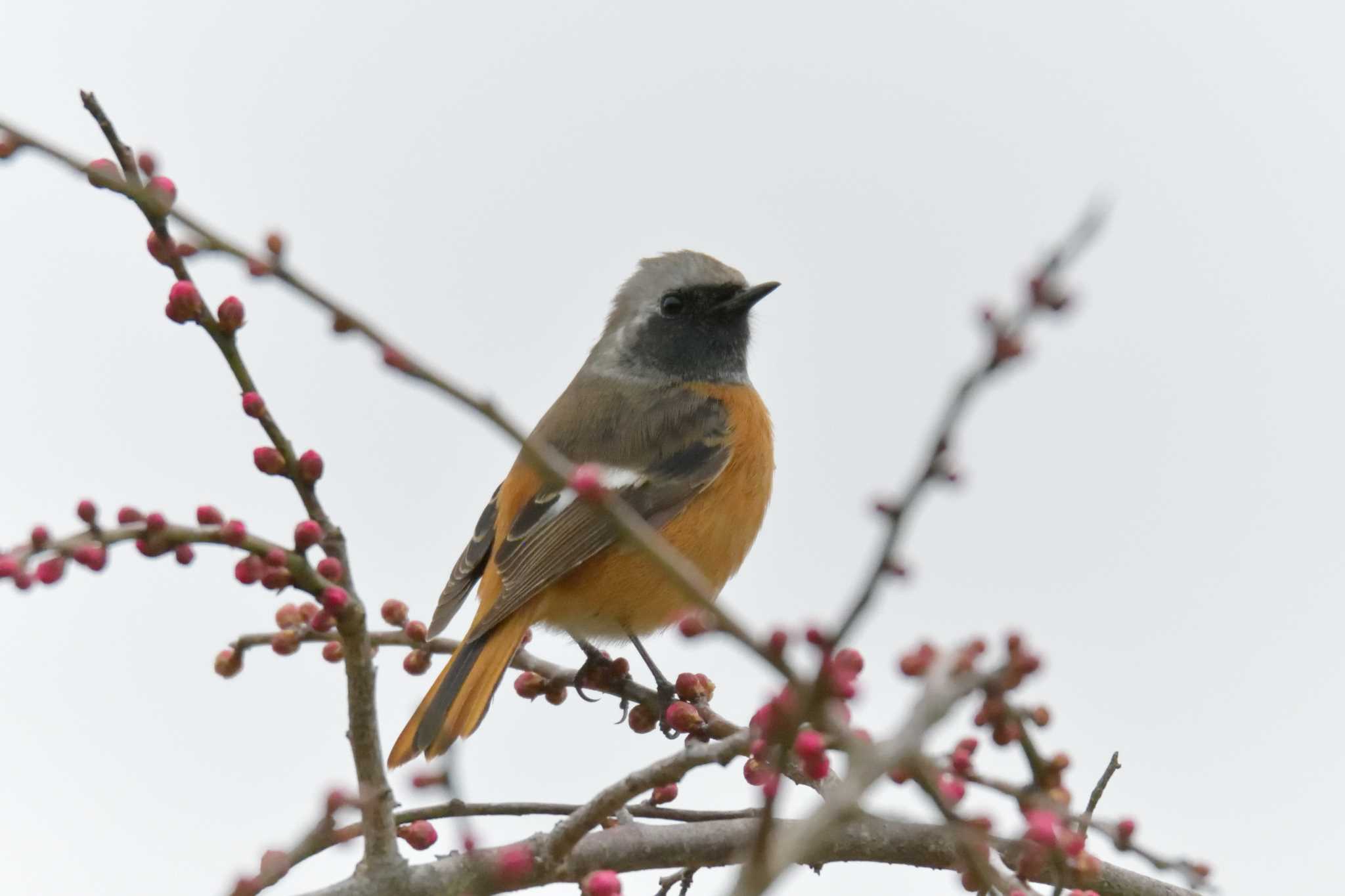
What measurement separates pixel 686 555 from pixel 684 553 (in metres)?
0.02

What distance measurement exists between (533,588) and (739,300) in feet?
7.44

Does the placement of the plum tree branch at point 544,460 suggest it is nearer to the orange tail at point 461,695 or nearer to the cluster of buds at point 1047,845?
the cluster of buds at point 1047,845

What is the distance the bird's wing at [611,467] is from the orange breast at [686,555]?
73 millimetres

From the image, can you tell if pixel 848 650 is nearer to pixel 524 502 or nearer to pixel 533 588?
pixel 533 588

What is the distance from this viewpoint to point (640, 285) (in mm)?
7605

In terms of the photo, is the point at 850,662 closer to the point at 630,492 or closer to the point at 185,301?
the point at 185,301

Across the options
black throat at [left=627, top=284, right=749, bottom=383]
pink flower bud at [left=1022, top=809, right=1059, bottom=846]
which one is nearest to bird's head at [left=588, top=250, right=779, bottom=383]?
black throat at [left=627, top=284, right=749, bottom=383]

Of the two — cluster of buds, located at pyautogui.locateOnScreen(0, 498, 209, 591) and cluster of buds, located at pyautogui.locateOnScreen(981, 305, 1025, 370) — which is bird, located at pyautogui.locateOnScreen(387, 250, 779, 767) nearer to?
cluster of buds, located at pyautogui.locateOnScreen(0, 498, 209, 591)

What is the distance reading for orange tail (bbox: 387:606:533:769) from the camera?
456cm

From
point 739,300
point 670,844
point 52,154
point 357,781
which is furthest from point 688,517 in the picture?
point 52,154

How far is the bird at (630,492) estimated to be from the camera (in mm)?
5238

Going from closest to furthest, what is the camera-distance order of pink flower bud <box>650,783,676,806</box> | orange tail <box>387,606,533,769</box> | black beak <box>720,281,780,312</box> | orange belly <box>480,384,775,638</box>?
pink flower bud <box>650,783,676,806</box> < orange tail <box>387,606,533,769</box> < orange belly <box>480,384,775,638</box> < black beak <box>720,281,780,312</box>

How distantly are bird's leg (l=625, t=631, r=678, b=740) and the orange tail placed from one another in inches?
21.3

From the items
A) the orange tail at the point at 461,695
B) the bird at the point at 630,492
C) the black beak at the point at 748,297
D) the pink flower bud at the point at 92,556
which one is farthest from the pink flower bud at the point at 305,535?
the black beak at the point at 748,297
